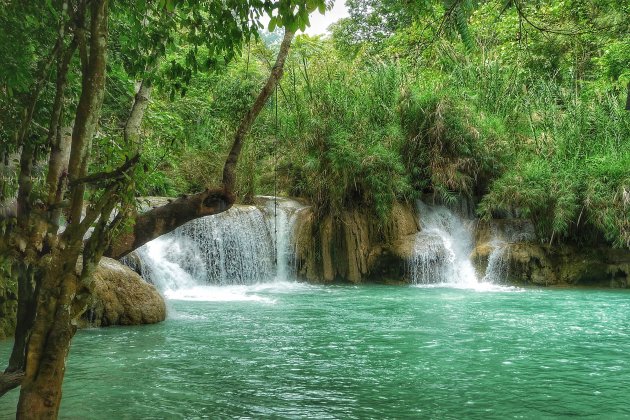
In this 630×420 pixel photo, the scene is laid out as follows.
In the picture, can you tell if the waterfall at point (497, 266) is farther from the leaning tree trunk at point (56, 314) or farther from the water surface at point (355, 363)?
the leaning tree trunk at point (56, 314)

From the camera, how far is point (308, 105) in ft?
52.7

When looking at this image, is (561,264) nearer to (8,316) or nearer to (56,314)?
(8,316)

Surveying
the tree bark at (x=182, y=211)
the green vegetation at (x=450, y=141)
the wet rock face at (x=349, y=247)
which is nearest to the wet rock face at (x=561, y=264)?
the green vegetation at (x=450, y=141)

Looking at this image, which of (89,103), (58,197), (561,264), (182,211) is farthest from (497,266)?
(89,103)

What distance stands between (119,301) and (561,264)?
979 cm

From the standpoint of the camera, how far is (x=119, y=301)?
27.8 feet

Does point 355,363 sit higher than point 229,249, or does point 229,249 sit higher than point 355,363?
point 229,249

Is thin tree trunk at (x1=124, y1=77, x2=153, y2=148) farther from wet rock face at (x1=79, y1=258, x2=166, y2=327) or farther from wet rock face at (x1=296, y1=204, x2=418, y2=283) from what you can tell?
wet rock face at (x1=296, y1=204, x2=418, y2=283)

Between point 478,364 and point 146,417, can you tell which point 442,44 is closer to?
point 478,364

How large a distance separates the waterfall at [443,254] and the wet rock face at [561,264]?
42cm

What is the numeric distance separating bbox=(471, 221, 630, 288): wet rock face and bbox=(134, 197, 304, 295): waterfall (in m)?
4.21

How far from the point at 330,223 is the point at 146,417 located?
11.1 m

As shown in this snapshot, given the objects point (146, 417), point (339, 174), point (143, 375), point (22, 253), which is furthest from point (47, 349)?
point (339, 174)

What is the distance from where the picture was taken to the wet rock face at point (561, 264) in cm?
1441
